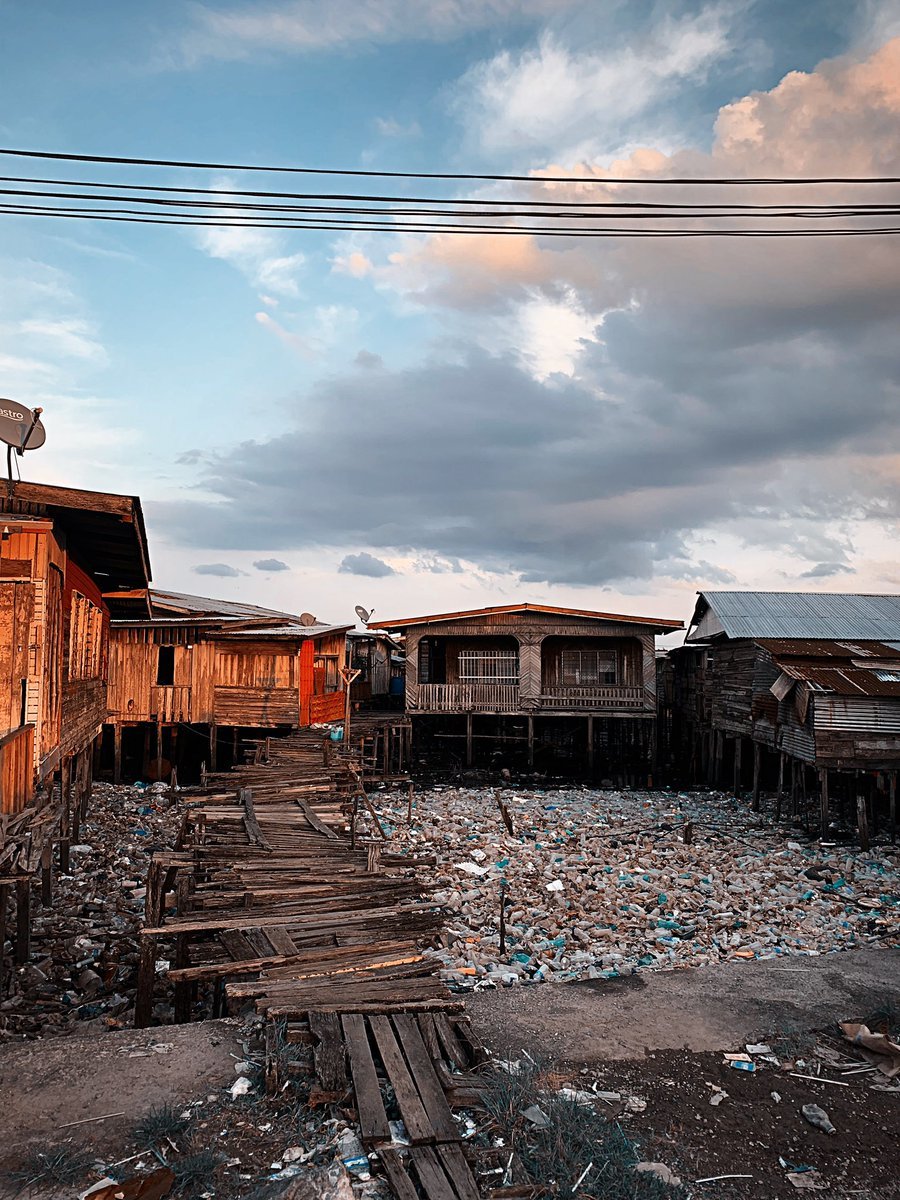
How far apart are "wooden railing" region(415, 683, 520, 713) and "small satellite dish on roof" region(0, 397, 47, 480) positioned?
19060mm

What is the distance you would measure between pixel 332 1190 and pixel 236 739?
884 inches

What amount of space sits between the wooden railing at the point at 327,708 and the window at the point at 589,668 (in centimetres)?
851

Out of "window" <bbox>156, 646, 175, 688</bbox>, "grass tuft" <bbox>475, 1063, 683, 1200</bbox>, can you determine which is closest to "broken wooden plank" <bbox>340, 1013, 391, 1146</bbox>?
"grass tuft" <bbox>475, 1063, 683, 1200</bbox>

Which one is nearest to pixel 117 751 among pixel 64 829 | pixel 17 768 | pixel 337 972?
pixel 64 829

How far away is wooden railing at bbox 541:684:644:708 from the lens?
2770 centimetres

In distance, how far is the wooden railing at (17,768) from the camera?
8297mm

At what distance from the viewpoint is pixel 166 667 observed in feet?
82.7

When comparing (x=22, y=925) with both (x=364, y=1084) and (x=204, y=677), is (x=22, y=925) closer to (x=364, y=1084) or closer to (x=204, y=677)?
(x=364, y=1084)

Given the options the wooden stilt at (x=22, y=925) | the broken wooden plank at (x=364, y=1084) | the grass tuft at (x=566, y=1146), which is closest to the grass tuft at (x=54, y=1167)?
the broken wooden plank at (x=364, y=1084)

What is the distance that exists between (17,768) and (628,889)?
10309 millimetres

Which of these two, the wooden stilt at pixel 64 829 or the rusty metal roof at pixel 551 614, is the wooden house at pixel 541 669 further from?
the wooden stilt at pixel 64 829

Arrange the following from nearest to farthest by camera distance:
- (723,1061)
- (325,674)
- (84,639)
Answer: (723,1061) → (84,639) → (325,674)

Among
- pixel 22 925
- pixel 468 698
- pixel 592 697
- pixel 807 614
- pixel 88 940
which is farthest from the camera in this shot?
pixel 468 698

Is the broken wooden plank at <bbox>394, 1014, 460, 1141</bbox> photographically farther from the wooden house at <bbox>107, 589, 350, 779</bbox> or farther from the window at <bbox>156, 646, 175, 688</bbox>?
the window at <bbox>156, 646, 175, 688</bbox>
